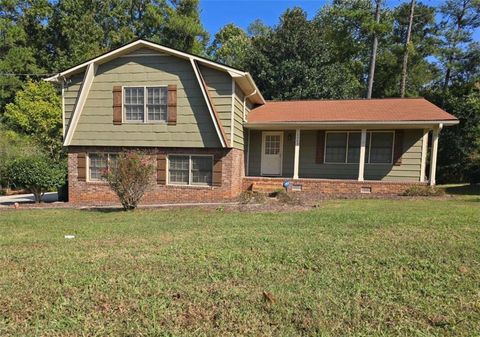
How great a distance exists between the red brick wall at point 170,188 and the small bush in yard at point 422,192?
234 inches

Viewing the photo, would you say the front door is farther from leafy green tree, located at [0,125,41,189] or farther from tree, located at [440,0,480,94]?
tree, located at [440,0,480,94]

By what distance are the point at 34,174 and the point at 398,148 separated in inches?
530

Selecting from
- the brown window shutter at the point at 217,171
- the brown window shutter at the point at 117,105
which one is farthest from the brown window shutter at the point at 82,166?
the brown window shutter at the point at 217,171

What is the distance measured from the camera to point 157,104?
1167 cm

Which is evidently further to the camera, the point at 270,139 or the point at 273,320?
the point at 270,139

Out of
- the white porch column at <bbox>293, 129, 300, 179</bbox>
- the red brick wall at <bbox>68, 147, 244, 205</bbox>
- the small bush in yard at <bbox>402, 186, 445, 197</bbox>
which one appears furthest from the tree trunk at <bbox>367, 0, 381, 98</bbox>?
the red brick wall at <bbox>68, 147, 244, 205</bbox>

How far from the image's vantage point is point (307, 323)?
278 centimetres

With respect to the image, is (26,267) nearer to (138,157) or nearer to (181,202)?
(138,157)

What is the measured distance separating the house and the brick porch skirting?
36 mm

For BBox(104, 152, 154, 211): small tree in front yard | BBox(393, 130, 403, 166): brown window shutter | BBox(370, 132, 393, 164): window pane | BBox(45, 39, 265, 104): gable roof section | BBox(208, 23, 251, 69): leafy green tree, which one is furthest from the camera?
BBox(208, 23, 251, 69): leafy green tree

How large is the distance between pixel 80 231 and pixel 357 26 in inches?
895

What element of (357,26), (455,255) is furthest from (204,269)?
(357,26)

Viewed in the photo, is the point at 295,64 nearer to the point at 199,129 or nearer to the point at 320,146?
the point at 320,146

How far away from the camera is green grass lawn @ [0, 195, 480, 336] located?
2.78 m
